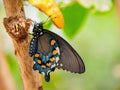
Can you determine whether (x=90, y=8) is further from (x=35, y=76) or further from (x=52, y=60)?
(x=35, y=76)

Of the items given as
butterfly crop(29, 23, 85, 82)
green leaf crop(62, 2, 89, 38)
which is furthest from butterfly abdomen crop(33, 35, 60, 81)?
green leaf crop(62, 2, 89, 38)

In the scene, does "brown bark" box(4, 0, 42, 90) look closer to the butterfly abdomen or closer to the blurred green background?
the butterfly abdomen

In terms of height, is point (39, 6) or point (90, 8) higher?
point (90, 8)

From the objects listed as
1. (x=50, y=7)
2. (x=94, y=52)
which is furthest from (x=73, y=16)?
(x=50, y=7)

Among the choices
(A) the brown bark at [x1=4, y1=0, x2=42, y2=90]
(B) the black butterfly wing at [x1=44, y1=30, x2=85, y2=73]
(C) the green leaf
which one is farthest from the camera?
(C) the green leaf

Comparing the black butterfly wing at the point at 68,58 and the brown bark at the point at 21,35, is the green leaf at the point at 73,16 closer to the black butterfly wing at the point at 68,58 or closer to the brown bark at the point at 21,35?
the black butterfly wing at the point at 68,58

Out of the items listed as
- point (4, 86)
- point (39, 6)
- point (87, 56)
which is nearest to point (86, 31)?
point (87, 56)

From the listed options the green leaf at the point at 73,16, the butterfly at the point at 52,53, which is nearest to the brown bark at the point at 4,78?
the butterfly at the point at 52,53

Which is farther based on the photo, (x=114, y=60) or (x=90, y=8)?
(x=114, y=60)
